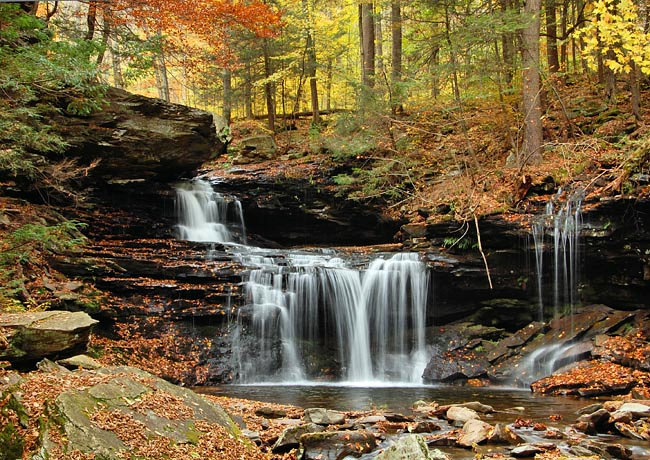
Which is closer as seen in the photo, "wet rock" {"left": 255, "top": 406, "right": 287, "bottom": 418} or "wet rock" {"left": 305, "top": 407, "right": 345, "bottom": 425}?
"wet rock" {"left": 305, "top": 407, "right": 345, "bottom": 425}

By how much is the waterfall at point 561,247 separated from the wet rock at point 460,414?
19.4 feet

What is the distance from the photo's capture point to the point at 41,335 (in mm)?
5387

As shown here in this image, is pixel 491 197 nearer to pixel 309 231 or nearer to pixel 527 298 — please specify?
pixel 527 298

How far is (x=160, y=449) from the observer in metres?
3.95

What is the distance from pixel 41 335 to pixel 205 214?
11.1 metres

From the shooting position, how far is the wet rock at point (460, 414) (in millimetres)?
6754

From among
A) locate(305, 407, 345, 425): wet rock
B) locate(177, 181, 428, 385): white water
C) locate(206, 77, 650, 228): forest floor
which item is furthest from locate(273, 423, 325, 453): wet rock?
locate(206, 77, 650, 228): forest floor

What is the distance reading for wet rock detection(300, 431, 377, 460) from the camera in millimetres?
5059

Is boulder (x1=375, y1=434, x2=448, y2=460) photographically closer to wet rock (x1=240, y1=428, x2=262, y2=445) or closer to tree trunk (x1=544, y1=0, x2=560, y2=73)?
wet rock (x1=240, y1=428, x2=262, y2=445)

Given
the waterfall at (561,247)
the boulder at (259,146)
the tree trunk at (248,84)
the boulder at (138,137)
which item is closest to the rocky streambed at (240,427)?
the waterfall at (561,247)

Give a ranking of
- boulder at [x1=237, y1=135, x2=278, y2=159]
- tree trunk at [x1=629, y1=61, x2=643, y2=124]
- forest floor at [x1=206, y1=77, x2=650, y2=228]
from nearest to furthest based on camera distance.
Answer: forest floor at [x1=206, y1=77, x2=650, y2=228], tree trunk at [x1=629, y1=61, x2=643, y2=124], boulder at [x1=237, y1=135, x2=278, y2=159]

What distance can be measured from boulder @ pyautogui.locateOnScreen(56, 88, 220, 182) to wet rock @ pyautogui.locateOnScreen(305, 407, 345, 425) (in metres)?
9.11

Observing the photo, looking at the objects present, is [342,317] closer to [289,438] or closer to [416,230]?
[416,230]

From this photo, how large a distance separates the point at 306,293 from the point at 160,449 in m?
8.49
